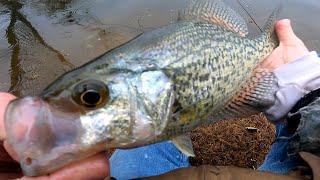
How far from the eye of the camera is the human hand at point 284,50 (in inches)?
96.7

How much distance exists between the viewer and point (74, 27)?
6.62m

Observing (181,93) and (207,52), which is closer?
(181,93)

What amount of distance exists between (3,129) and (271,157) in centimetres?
161

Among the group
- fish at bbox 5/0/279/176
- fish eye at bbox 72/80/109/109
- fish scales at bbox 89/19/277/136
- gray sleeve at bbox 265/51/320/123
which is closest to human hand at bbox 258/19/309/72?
gray sleeve at bbox 265/51/320/123

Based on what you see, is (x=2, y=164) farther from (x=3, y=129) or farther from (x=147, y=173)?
(x=147, y=173)

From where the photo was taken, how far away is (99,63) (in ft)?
5.16

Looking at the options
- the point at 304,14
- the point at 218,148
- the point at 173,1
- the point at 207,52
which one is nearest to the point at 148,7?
the point at 173,1

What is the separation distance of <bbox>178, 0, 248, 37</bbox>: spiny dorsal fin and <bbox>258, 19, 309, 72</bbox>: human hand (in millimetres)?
253

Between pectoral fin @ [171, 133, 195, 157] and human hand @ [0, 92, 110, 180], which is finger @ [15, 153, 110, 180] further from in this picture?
pectoral fin @ [171, 133, 195, 157]

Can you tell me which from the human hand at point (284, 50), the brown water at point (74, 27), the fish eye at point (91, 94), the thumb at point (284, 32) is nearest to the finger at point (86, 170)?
the fish eye at point (91, 94)

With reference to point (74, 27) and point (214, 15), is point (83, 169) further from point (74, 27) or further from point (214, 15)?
point (74, 27)

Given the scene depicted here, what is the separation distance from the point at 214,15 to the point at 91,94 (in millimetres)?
1070

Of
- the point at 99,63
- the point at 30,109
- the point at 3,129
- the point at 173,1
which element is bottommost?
the point at 173,1

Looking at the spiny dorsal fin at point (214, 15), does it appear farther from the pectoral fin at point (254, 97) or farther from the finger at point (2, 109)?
the finger at point (2, 109)
